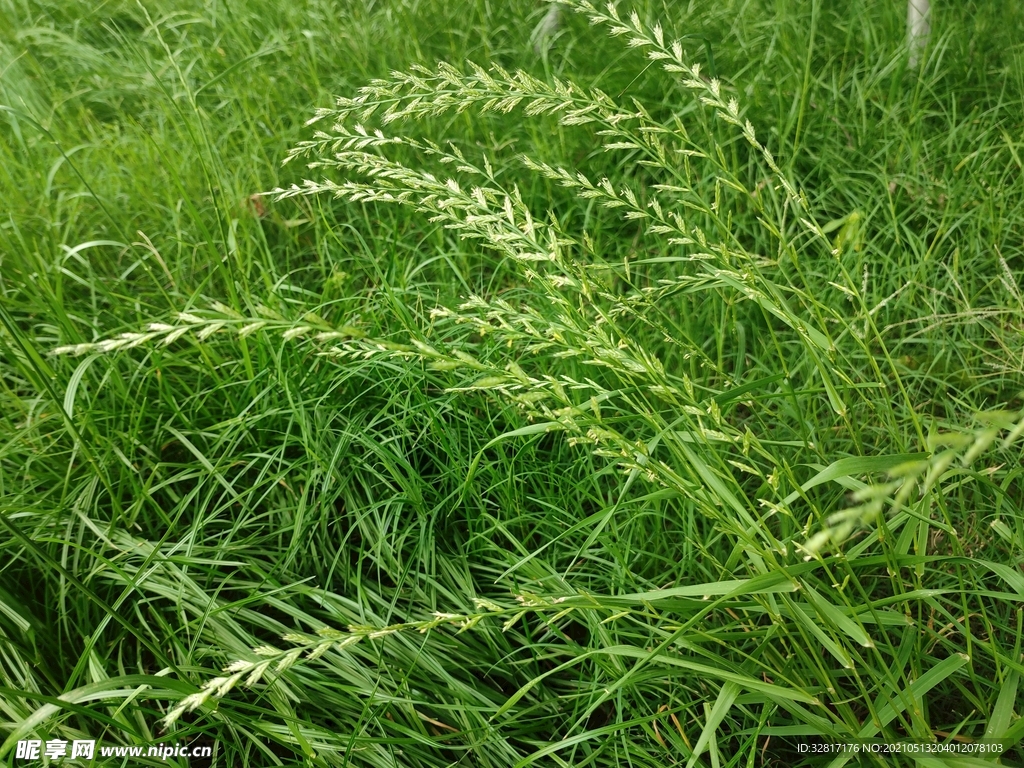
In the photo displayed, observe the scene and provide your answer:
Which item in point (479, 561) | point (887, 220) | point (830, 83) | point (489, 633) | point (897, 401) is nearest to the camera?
point (489, 633)

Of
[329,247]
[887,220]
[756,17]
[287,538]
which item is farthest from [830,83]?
[287,538]

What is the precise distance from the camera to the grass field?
4.10ft

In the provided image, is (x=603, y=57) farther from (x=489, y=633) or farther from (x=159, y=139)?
(x=489, y=633)

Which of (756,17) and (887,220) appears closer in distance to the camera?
(887,220)

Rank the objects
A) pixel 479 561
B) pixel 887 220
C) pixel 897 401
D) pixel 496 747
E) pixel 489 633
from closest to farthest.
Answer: pixel 496 747 < pixel 489 633 < pixel 479 561 < pixel 897 401 < pixel 887 220

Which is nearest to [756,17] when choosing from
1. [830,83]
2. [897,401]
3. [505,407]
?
[830,83]

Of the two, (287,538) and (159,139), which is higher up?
(159,139)

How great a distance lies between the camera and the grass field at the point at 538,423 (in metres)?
1.25

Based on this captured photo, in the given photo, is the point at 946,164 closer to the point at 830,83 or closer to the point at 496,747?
the point at 830,83

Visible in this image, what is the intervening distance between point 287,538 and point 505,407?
64 cm

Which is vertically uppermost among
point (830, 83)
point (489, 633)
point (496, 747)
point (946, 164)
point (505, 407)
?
point (830, 83)

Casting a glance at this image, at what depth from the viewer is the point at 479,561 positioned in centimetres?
191

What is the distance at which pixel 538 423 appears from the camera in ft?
5.51

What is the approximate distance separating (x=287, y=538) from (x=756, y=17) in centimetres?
287
